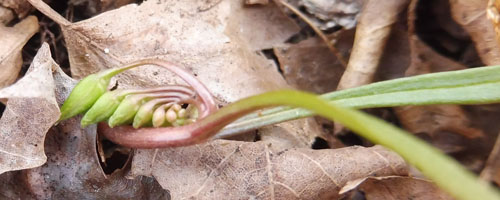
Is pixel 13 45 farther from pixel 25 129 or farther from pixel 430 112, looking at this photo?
pixel 430 112

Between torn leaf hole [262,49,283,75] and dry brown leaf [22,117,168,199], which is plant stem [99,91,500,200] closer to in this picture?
dry brown leaf [22,117,168,199]

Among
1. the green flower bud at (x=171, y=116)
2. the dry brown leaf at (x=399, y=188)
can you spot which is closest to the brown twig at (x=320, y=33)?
the dry brown leaf at (x=399, y=188)

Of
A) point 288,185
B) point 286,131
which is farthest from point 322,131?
point 288,185

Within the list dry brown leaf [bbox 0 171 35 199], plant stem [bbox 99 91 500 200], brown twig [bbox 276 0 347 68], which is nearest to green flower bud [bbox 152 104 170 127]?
plant stem [bbox 99 91 500 200]

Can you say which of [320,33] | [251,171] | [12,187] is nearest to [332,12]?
[320,33]

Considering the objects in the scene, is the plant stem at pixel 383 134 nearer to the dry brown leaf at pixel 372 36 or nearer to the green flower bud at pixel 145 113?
the green flower bud at pixel 145 113

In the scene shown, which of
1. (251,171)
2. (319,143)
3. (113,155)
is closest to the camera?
(251,171)

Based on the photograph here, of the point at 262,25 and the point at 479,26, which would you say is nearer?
the point at 479,26
